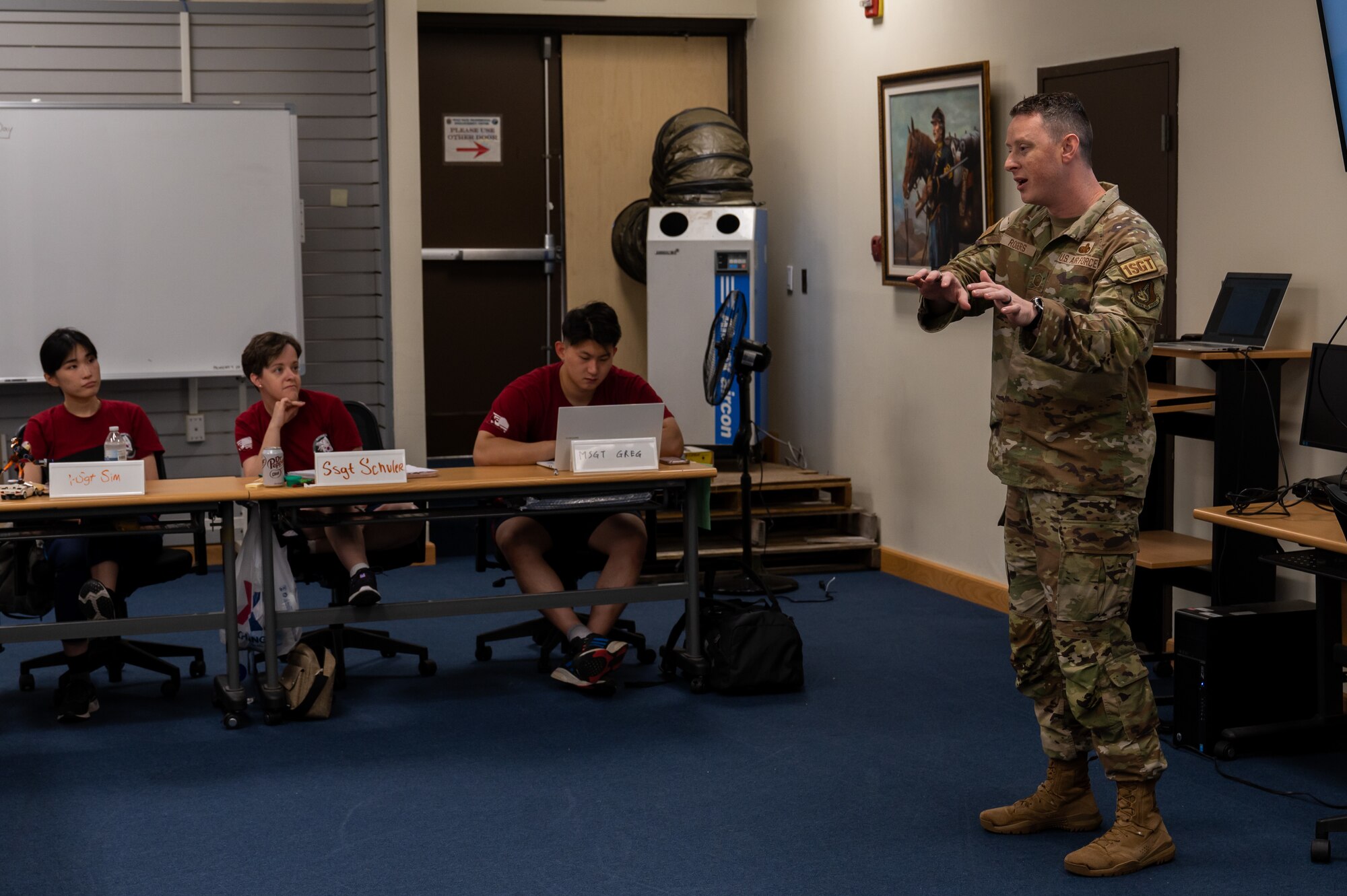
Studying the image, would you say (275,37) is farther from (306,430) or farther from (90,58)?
(306,430)

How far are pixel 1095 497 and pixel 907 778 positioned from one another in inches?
42.9

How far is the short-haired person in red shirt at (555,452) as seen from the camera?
4492 millimetres

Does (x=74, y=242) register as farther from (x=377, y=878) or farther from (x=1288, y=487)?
(x=1288, y=487)

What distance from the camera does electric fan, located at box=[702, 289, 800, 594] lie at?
17.2 ft

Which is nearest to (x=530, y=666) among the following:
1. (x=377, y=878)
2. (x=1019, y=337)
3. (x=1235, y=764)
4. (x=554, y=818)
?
(x=554, y=818)

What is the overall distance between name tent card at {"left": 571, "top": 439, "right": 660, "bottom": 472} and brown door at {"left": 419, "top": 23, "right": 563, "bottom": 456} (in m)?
3.23

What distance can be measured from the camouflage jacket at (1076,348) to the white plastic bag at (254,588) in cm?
221

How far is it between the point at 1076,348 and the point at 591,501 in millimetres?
2029

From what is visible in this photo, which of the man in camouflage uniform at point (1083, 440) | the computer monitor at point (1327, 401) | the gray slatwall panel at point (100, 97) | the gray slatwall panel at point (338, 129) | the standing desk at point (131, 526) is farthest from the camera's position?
the gray slatwall panel at point (338, 129)

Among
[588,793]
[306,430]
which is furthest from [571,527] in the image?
[588,793]

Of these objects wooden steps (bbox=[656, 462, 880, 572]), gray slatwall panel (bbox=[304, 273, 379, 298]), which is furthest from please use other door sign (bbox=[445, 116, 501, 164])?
wooden steps (bbox=[656, 462, 880, 572])

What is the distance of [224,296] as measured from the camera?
640cm

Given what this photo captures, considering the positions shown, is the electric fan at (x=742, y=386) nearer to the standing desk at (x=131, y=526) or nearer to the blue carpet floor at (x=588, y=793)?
the blue carpet floor at (x=588, y=793)

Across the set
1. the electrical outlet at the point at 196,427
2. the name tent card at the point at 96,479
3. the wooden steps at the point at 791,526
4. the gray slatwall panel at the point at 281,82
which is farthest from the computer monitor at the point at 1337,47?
the electrical outlet at the point at 196,427
